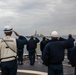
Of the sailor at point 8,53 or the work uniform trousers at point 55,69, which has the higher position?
the sailor at point 8,53

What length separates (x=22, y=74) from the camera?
43.6 feet

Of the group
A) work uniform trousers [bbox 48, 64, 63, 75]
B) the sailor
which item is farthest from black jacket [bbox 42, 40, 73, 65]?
the sailor

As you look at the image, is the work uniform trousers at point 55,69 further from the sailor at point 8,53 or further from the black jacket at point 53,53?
the sailor at point 8,53

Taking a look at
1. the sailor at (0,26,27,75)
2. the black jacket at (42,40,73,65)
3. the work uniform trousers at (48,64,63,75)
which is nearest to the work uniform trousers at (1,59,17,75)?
the sailor at (0,26,27,75)

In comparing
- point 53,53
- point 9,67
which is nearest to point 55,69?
point 53,53

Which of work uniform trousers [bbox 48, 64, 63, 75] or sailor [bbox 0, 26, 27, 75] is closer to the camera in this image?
sailor [bbox 0, 26, 27, 75]

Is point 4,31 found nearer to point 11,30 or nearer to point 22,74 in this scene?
point 11,30

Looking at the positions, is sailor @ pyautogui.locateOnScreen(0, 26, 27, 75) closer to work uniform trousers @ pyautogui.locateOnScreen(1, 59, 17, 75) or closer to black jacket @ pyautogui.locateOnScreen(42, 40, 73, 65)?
work uniform trousers @ pyautogui.locateOnScreen(1, 59, 17, 75)

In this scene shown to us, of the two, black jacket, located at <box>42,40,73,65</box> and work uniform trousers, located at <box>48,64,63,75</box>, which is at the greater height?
black jacket, located at <box>42,40,73,65</box>

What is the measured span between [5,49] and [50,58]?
3.91 feet

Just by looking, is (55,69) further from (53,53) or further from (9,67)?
(9,67)

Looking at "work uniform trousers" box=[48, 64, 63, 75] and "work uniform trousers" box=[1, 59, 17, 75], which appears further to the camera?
"work uniform trousers" box=[48, 64, 63, 75]

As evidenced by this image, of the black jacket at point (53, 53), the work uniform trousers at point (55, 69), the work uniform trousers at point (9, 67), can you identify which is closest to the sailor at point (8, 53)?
the work uniform trousers at point (9, 67)

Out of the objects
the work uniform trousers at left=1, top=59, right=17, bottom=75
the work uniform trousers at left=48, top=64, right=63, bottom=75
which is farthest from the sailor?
the work uniform trousers at left=48, top=64, right=63, bottom=75
